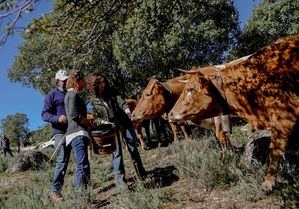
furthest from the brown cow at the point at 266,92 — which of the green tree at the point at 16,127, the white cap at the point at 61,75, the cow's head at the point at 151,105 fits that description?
the green tree at the point at 16,127

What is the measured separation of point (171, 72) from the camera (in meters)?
24.7

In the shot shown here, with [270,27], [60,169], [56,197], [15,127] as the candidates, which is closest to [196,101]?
[60,169]

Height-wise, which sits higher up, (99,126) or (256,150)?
(99,126)

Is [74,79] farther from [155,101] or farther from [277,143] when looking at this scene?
[277,143]

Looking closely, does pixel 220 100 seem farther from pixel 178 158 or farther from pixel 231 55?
pixel 231 55

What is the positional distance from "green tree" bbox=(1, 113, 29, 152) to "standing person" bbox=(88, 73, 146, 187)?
70975mm

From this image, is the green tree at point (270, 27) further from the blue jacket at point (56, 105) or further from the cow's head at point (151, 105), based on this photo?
the blue jacket at point (56, 105)

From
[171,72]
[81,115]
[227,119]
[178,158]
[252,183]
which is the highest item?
[171,72]

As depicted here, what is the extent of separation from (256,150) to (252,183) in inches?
46.7

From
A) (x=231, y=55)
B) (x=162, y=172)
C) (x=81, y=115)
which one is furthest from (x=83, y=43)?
(x=231, y=55)

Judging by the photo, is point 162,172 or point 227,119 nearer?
point 227,119

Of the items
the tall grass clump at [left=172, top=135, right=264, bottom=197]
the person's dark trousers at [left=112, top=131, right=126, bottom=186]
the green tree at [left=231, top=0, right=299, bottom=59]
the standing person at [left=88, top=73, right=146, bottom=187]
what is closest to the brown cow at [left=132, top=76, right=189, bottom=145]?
the standing person at [left=88, top=73, right=146, bottom=187]

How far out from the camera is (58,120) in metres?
6.80

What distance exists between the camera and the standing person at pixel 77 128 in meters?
6.35
